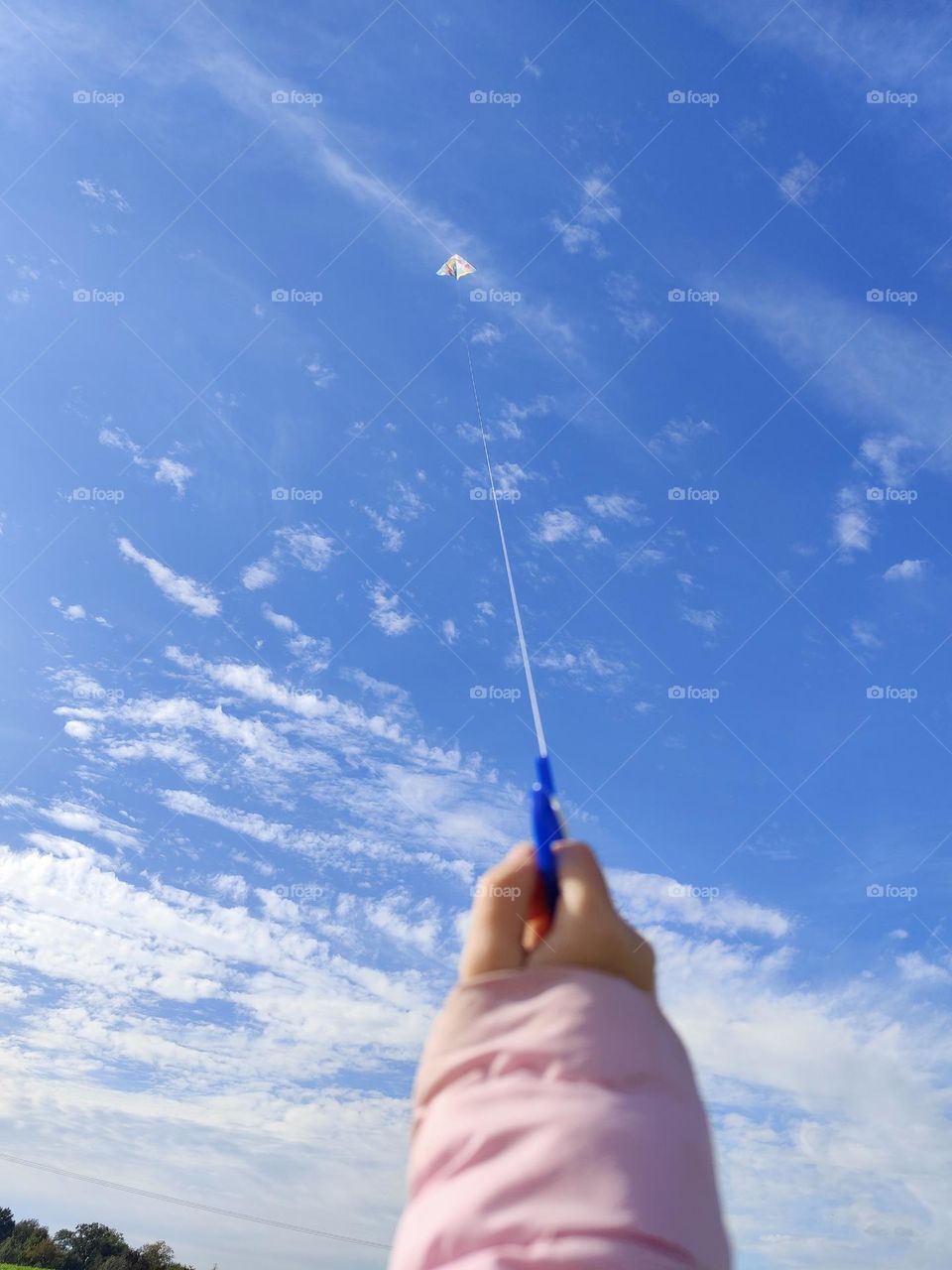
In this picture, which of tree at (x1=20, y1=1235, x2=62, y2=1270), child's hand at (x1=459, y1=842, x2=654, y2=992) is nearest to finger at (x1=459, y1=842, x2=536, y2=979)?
child's hand at (x1=459, y1=842, x2=654, y2=992)

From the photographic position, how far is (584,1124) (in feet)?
3.61

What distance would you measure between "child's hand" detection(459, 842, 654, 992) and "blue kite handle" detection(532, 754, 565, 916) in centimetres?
1

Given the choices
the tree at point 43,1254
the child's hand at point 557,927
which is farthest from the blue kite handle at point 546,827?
the tree at point 43,1254

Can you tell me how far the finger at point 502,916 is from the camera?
1268 mm

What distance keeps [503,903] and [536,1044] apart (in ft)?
0.69

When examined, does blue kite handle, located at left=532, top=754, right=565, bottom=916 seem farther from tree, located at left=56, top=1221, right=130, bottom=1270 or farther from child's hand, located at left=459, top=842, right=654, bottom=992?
tree, located at left=56, top=1221, right=130, bottom=1270

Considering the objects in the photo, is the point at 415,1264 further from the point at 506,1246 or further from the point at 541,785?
the point at 541,785

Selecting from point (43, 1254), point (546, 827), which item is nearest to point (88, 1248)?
point (43, 1254)

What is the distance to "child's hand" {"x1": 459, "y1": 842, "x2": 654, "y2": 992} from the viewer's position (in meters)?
1.27

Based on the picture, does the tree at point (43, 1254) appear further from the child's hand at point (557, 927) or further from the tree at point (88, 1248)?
the child's hand at point (557, 927)

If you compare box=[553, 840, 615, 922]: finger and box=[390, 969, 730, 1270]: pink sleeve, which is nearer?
box=[390, 969, 730, 1270]: pink sleeve

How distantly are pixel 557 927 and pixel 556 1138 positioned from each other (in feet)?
0.85

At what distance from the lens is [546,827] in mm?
1593

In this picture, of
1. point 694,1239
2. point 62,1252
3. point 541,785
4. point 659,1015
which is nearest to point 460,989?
point 659,1015
